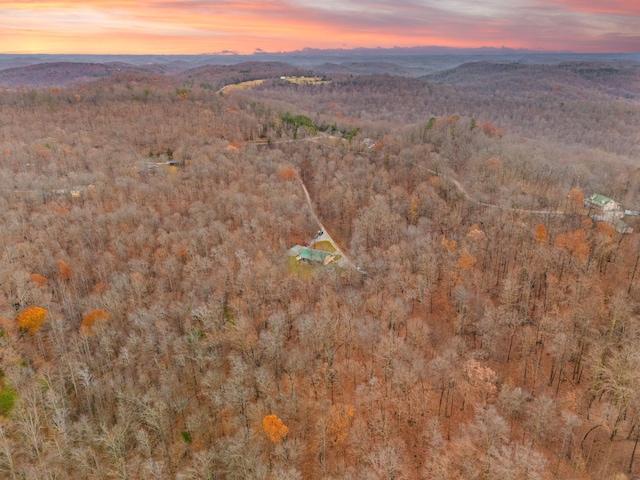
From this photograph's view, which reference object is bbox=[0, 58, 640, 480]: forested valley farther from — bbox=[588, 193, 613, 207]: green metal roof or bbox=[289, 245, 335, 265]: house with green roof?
bbox=[588, 193, 613, 207]: green metal roof

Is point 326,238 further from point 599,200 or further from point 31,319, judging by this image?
point 599,200

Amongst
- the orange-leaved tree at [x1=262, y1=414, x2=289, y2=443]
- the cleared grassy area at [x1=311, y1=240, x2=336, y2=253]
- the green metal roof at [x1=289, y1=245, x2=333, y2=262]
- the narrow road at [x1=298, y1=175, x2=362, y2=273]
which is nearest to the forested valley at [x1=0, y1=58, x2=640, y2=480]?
the orange-leaved tree at [x1=262, y1=414, x2=289, y2=443]

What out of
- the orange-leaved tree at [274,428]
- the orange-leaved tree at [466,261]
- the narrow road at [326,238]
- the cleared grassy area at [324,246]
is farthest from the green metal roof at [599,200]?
the orange-leaved tree at [274,428]

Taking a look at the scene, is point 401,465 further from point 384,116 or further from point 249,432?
point 384,116

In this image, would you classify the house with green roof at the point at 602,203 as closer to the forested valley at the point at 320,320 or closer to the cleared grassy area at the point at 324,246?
the forested valley at the point at 320,320

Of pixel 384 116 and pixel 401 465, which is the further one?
pixel 384 116

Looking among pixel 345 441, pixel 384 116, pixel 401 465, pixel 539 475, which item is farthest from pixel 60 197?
pixel 384 116
